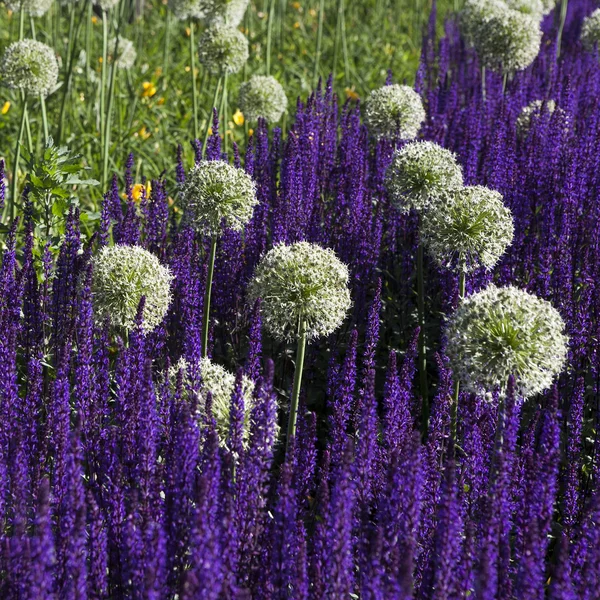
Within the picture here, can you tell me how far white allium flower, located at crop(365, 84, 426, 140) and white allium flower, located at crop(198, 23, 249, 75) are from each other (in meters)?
1.06

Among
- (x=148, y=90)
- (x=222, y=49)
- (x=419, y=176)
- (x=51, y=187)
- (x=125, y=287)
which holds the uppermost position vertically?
(x=222, y=49)

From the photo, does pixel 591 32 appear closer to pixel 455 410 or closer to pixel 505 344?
pixel 455 410

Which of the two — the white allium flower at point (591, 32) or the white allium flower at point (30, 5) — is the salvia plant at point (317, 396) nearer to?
the white allium flower at point (30, 5)

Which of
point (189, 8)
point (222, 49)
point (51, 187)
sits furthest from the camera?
point (189, 8)

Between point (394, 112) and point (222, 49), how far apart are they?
4.36 feet

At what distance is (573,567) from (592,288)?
153cm

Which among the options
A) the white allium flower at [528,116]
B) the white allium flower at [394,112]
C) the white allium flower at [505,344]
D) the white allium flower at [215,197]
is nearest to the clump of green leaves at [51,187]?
the white allium flower at [215,197]

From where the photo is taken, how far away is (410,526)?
217 centimetres

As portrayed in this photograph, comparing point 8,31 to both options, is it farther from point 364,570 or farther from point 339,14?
point 364,570

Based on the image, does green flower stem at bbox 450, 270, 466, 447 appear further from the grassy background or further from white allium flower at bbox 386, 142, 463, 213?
the grassy background

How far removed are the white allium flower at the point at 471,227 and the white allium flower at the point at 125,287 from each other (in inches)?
42.8

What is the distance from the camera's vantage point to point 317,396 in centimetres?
389

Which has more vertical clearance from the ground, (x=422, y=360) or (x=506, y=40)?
(x=506, y=40)

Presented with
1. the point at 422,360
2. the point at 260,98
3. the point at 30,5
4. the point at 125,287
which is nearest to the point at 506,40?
the point at 260,98
